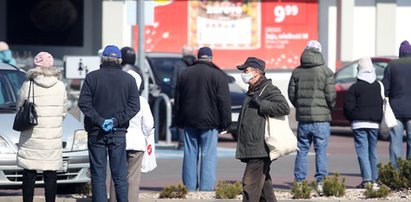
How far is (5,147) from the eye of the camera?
13617 millimetres

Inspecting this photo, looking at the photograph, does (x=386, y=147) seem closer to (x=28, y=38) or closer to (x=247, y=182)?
(x=247, y=182)

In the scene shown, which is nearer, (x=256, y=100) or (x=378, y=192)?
(x=256, y=100)

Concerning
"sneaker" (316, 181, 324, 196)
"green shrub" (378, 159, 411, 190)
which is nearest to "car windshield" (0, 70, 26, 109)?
"sneaker" (316, 181, 324, 196)

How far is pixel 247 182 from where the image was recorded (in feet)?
38.2

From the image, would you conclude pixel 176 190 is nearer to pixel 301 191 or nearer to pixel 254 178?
pixel 301 191

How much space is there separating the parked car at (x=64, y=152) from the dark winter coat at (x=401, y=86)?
4215 millimetres

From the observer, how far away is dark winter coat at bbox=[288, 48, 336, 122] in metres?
14.7

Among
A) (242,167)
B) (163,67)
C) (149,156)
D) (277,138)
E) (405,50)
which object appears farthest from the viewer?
(163,67)

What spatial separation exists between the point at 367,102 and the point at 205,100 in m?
2.12

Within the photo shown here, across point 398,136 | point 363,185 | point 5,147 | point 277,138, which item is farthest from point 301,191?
point 5,147

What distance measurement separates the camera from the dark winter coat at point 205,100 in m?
14.5

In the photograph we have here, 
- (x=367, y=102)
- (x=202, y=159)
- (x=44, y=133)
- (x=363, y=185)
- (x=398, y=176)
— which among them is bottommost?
(x=363, y=185)

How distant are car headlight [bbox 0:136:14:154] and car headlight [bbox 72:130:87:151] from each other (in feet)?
2.61

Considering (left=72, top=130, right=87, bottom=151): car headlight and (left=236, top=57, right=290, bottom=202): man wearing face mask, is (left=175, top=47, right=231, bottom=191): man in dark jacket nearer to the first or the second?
(left=72, top=130, right=87, bottom=151): car headlight
